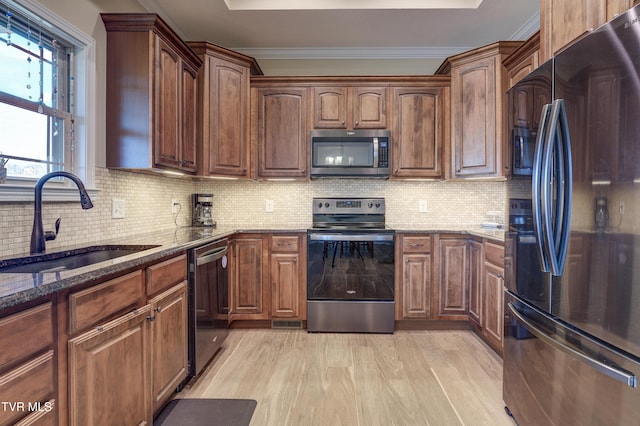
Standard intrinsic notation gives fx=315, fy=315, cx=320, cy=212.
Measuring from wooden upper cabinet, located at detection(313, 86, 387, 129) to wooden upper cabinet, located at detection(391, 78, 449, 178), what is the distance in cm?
18

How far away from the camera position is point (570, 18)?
4.46 ft

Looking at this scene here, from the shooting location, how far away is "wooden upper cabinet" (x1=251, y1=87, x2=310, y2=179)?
3004 mm

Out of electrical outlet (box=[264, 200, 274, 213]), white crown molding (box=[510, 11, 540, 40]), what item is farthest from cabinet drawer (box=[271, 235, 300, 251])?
white crown molding (box=[510, 11, 540, 40])

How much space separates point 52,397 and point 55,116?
1.49 m

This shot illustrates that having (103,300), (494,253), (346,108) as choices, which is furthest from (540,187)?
(346,108)

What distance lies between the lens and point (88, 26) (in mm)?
1873

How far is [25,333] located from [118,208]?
1.42m

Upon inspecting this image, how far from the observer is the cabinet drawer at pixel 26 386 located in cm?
79

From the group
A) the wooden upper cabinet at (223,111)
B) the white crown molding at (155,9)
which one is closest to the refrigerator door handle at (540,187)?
the wooden upper cabinet at (223,111)

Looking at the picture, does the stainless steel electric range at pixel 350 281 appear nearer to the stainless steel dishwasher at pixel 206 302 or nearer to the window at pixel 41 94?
the stainless steel dishwasher at pixel 206 302

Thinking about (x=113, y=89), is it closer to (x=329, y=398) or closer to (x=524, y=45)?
(x=329, y=398)

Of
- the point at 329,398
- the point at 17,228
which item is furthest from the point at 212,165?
the point at 329,398

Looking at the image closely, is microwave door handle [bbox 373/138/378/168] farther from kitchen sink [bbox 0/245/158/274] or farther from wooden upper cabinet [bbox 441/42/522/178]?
kitchen sink [bbox 0/245/158/274]

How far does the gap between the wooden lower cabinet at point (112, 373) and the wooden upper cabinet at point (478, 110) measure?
106 inches
